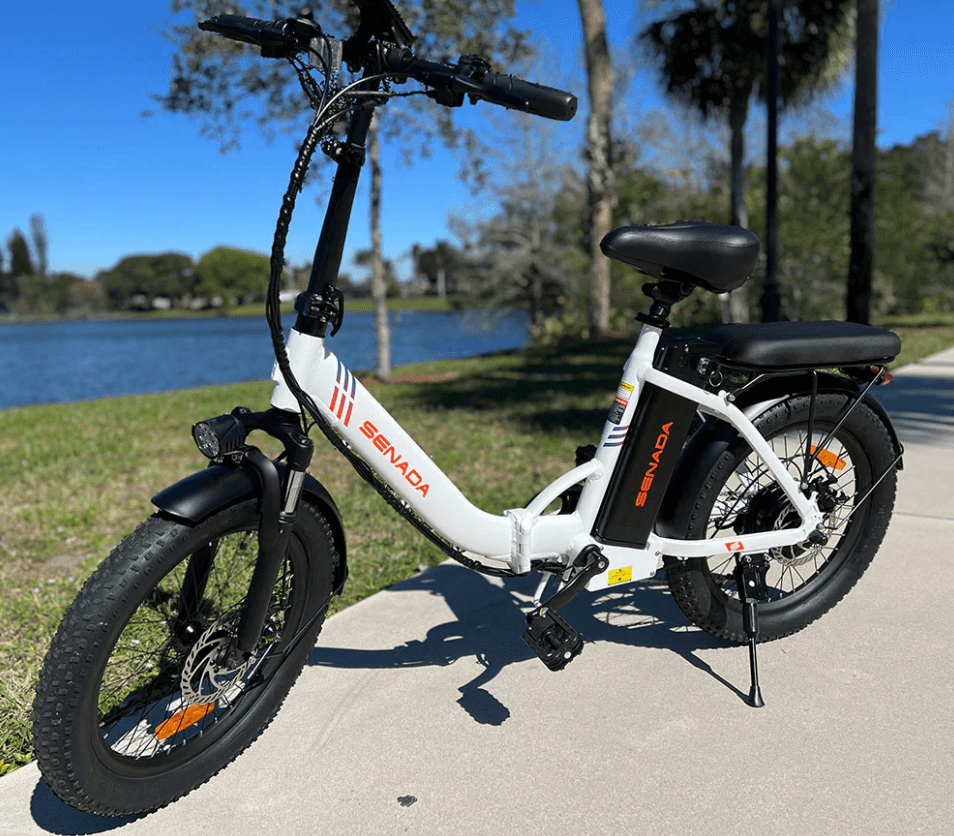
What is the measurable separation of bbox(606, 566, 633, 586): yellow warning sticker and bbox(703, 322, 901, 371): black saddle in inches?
27.8

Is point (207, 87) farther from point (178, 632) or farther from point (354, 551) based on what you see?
point (178, 632)

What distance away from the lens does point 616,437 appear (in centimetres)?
238

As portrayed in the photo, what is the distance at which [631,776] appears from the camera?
1994 mm

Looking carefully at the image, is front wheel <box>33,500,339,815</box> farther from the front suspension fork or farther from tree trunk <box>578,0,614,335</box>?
tree trunk <box>578,0,614,335</box>

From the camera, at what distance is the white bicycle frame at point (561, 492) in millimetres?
2094

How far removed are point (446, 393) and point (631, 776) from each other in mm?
7457

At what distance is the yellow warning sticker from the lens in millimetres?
2418

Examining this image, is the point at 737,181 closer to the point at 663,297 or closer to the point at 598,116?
the point at 598,116

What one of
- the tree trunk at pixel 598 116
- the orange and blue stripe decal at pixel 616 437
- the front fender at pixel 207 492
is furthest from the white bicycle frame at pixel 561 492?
the tree trunk at pixel 598 116

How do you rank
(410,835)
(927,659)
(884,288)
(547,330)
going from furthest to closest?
1. (884,288)
2. (547,330)
3. (927,659)
4. (410,835)

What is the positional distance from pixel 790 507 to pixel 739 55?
1624cm

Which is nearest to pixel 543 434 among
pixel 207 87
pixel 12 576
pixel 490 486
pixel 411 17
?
pixel 490 486

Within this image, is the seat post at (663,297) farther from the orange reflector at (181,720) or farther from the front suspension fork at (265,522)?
the orange reflector at (181,720)

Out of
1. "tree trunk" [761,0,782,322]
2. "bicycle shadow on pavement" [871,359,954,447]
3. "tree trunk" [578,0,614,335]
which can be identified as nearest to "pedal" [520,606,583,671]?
"bicycle shadow on pavement" [871,359,954,447]
